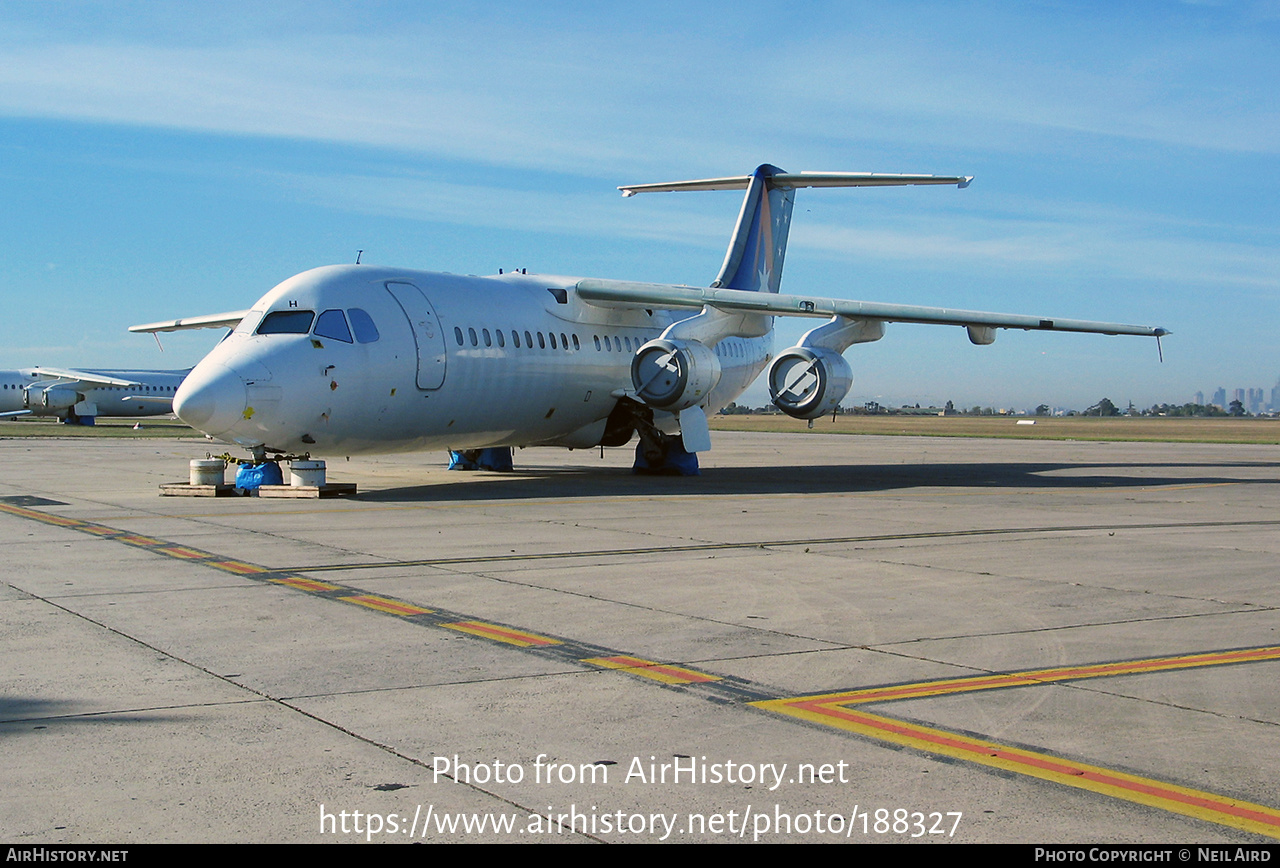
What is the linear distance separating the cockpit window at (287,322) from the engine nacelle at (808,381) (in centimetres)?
943

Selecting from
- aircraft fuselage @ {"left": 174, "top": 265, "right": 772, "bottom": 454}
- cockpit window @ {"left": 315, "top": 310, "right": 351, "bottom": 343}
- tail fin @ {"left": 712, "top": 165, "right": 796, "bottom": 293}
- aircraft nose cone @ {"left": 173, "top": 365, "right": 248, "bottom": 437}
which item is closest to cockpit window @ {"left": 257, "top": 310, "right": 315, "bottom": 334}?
aircraft fuselage @ {"left": 174, "top": 265, "right": 772, "bottom": 454}

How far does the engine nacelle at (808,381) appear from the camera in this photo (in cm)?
2300

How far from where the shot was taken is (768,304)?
22.0m

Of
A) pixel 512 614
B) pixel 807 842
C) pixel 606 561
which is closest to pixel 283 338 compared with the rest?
pixel 606 561

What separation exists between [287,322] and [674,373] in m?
7.48

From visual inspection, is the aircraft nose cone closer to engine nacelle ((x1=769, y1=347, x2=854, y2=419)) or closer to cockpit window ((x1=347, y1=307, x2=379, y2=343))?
cockpit window ((x1=347, y1=307, x2=379, y2=343))

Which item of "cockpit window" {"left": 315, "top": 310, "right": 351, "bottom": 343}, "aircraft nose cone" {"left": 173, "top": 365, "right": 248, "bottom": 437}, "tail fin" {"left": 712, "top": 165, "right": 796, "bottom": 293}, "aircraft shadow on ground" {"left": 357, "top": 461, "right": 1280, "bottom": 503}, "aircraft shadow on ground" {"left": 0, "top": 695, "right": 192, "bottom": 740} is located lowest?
"aircraft shadow on ground" {"left": 0, "top": 695, "right": 192, "bottom": 740}

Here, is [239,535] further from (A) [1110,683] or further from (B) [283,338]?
(A) [1110,683]

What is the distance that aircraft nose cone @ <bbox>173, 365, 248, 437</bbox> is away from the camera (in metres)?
16.1

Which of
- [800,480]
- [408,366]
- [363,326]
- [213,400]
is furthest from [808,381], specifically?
[213,400]

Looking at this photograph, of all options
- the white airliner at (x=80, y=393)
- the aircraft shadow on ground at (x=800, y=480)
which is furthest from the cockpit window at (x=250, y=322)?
the white airliner at (x=80, y=393)

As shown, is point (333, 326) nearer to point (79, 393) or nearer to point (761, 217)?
point (761, 217)

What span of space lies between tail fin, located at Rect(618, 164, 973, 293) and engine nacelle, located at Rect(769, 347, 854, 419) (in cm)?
450

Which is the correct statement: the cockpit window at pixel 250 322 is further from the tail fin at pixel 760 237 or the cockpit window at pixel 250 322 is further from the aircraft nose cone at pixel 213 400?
the tail fin at pixel 760 237
